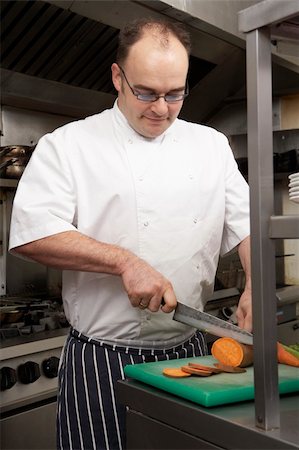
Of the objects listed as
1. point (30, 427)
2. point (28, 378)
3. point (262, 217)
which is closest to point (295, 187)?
point (262, 217)

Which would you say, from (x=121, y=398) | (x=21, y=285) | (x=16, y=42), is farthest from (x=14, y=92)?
(x=121, y=398)

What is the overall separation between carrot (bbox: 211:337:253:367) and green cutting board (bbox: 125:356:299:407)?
2cm

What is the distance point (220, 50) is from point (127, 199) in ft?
4.79

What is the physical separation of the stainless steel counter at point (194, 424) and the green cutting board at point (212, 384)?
12 mm

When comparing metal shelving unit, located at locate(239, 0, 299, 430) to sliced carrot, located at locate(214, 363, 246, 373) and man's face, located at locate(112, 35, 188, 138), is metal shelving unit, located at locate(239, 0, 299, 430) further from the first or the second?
man's face, located at locate(112, 35, 188, 138)

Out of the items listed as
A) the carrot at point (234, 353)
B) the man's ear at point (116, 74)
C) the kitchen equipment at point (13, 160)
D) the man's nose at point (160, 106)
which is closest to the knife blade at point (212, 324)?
the carrot at point (234, 353)

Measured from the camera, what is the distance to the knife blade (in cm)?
93

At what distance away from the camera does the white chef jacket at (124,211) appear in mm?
1294

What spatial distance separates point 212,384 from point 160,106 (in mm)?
689

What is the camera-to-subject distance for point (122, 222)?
131cm

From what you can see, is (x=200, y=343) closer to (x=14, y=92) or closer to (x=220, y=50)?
(x=14, y=92)

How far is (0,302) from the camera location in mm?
2240

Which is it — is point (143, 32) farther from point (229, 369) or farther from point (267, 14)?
point (229, 369)

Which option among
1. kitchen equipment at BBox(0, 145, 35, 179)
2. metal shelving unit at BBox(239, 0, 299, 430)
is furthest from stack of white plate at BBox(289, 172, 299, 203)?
kitchen equipment at BBox(0, 145, 35, 179)
